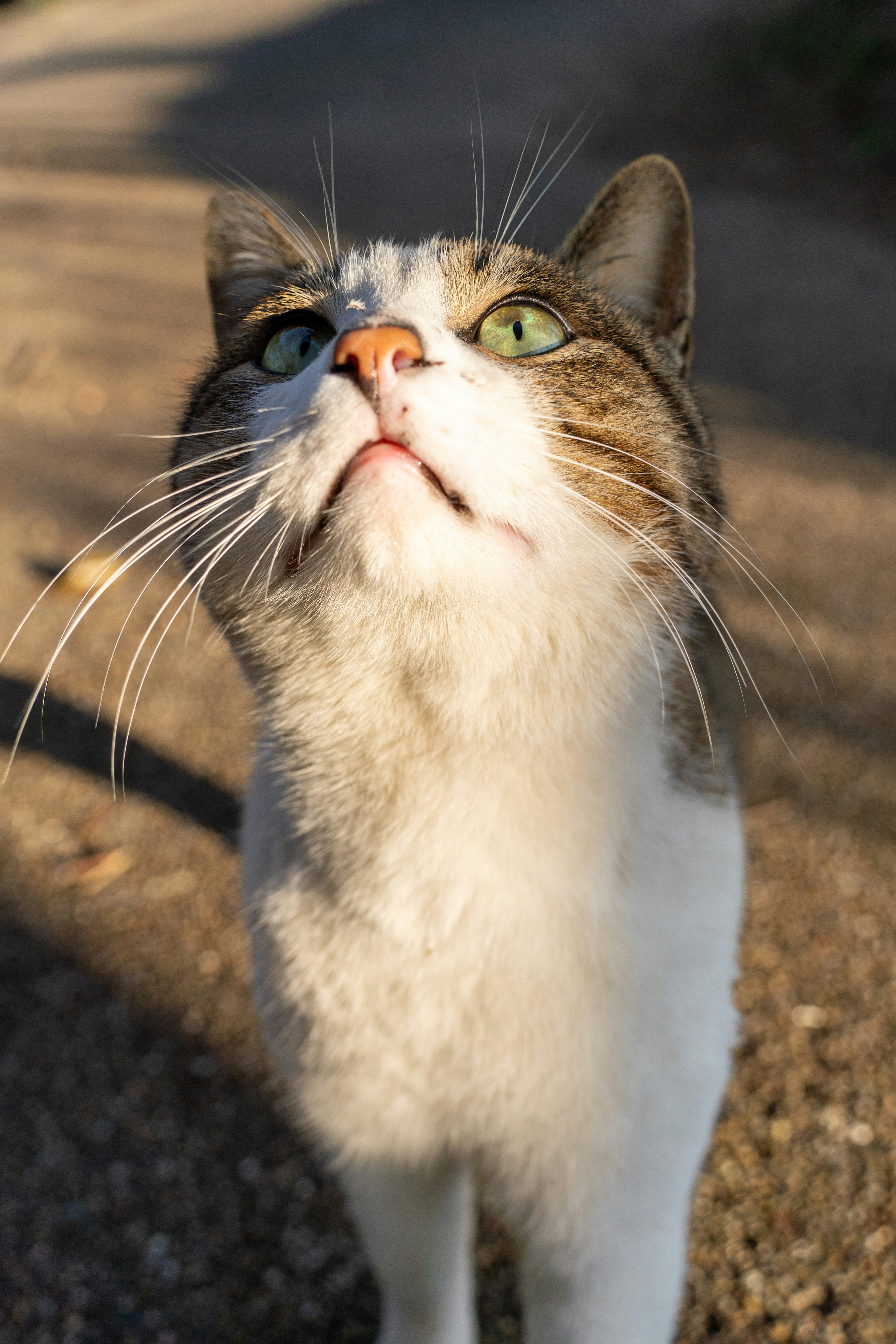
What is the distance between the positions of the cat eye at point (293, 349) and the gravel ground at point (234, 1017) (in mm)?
517

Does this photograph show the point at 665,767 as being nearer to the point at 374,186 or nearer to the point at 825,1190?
the point at 825,1190

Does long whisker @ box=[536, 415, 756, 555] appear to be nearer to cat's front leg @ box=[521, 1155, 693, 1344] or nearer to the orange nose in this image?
the orange nose

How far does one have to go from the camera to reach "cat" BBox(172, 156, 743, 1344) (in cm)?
113

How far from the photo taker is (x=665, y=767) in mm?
1428

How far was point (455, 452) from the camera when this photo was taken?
1070 mm

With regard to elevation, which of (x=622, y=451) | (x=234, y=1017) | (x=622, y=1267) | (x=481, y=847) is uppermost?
(x=622, y=451)

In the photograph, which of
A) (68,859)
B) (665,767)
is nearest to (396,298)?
(665,767)

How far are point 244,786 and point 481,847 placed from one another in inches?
72.9

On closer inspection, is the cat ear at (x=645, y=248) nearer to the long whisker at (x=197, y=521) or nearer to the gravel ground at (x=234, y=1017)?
the gravel ground at (x=234, y=1017)

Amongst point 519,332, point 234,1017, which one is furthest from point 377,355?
point 234,1017

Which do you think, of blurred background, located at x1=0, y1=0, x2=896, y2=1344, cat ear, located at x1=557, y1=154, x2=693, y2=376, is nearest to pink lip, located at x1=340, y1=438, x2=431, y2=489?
cat ear, located at x1=557, y1=154, x2=693, y2=376

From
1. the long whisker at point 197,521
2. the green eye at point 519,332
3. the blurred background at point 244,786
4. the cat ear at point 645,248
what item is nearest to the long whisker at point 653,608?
the green eye at point 519,332

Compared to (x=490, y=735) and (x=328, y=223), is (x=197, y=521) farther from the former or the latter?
(x=328, y=223)

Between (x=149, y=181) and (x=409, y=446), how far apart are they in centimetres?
868
